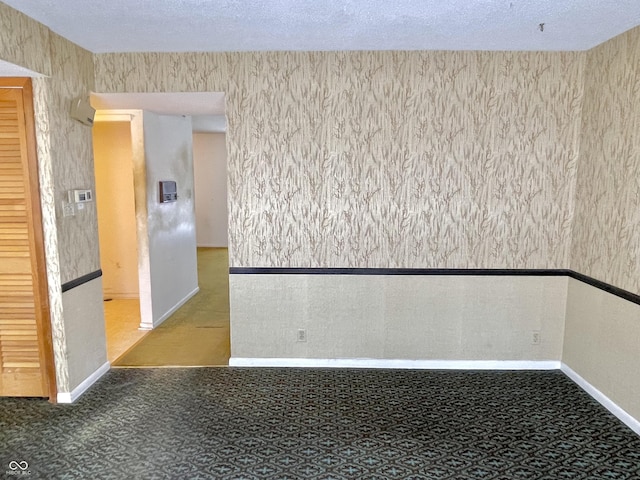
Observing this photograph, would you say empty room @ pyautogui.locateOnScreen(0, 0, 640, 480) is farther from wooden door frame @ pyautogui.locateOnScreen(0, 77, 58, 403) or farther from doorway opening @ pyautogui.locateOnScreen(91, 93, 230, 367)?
doorway opening @ pyautogui.locateOnScreen(91, 93, 230, 367)

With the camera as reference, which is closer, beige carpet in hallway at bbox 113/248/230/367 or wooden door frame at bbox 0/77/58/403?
wooden door frame at bbox 0/77/58/403

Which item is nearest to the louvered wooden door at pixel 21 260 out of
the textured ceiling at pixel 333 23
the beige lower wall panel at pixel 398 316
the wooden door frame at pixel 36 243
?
the wooden door frame at pixel 36 243

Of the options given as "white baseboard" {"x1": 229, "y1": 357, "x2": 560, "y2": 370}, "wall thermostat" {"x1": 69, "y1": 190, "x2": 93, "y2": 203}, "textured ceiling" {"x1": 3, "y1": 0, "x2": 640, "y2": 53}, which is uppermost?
"textured ceiling" {"x1": 3, "y1": 0, "x2": 640, "y2": 53}

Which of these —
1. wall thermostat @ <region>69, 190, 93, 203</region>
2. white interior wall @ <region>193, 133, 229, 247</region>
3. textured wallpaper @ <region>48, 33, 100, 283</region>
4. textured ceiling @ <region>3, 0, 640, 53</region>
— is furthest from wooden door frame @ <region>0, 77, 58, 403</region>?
white interior wall @ <region>193, 133, 229, 247</region>

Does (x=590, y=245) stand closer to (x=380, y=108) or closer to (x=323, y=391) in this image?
(x=380, y=108)

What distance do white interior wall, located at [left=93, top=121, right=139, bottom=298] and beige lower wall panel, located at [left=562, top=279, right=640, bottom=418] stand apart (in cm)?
507

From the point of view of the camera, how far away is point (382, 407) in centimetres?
306

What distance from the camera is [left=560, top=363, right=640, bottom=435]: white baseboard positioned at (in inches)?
110

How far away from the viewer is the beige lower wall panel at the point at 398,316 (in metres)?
3.63

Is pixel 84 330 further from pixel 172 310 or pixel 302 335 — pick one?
pixel 172 310

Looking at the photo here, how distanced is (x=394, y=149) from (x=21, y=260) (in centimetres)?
283

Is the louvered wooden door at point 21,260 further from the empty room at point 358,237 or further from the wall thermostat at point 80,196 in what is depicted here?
the wall thermostat at point 80,196

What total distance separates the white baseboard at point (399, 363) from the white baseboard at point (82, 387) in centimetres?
→ 102

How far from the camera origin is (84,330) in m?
→ 3.33
